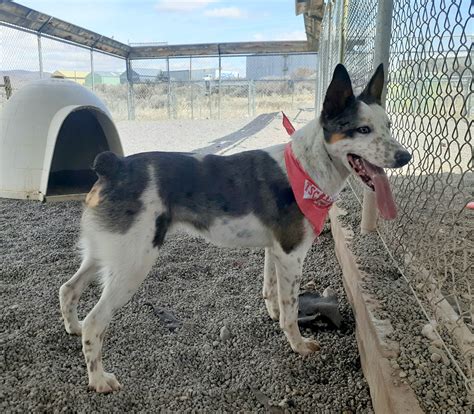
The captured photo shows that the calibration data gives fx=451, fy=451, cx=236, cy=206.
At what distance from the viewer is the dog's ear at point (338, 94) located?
7.61 feet

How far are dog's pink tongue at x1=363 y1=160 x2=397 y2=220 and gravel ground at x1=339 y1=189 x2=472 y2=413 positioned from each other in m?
0.46

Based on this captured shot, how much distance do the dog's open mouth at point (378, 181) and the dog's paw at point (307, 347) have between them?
0.83 meters

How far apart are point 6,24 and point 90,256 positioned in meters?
7.89

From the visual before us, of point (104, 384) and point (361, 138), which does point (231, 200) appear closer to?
point (361, 138)

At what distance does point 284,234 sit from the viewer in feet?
8.35

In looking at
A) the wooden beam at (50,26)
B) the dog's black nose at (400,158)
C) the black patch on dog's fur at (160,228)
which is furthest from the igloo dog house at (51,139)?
the dog's black nose at (400,158)

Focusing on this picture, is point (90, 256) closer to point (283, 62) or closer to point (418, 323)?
point (418, 323)

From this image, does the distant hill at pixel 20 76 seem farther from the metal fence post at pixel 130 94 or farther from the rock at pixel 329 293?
the rock at pixel 329 293

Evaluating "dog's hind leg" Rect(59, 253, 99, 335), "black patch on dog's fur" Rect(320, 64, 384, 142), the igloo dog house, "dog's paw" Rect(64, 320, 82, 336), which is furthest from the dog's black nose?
the igloo dog house

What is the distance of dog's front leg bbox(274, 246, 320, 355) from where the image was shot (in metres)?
2.55

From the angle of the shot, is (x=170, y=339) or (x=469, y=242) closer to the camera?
(x=170, y=339)

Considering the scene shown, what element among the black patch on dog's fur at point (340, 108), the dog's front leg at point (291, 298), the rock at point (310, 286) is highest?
the black patch on dog's fur at point (340, 108)

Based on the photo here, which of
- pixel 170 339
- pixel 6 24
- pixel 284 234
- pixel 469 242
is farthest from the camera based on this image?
pixel 6 24

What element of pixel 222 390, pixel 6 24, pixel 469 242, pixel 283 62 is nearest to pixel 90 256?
pixel 222 390
